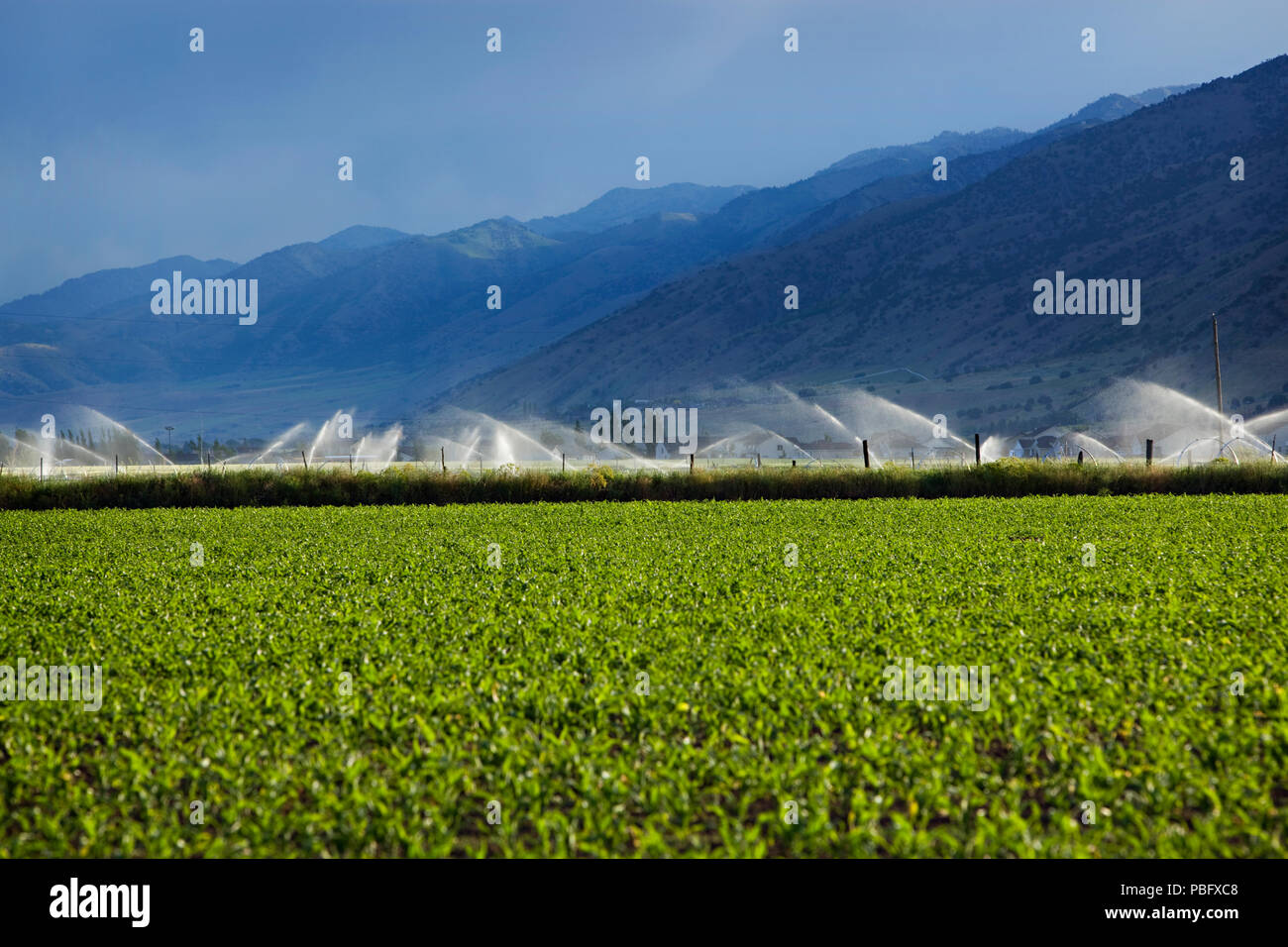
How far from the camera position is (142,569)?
794 inches

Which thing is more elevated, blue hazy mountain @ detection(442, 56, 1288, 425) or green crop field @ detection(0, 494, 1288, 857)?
blue hazy mountain @ detection(442, 56, 1288, 425)

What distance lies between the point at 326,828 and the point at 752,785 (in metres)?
3.00

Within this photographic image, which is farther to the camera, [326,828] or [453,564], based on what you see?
[453,564]

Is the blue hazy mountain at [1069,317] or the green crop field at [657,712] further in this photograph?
the blue hazy mountain at [1069,317]

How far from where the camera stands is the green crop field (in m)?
7.25

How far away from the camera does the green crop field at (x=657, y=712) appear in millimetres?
7254

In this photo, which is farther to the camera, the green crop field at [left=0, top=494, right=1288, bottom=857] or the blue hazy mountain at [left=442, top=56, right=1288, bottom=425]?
the blue hazy mountain at [left=442, top=56, right=1288, bottom=425]

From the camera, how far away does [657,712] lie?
9.54 meters

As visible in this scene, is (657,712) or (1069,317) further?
(1069,317)

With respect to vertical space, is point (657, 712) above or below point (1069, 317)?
below
